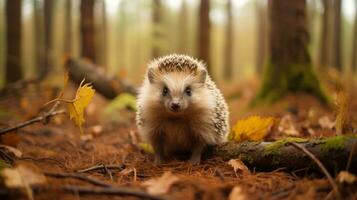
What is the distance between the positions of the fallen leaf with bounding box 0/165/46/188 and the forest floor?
87mm

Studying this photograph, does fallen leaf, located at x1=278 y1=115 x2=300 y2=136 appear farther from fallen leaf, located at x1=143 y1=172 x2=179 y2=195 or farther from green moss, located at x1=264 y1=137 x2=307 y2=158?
fallen leaf, located at x1=143 y1=172 x2=179 y2=195

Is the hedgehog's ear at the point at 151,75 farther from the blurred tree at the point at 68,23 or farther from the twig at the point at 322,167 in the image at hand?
the blurred tree at the point at 68,23

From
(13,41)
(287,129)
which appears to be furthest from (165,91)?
(13,41)

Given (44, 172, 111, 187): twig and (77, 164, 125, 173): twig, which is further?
(77, 164, 125, 173): twig

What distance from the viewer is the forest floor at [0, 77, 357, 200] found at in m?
2.83

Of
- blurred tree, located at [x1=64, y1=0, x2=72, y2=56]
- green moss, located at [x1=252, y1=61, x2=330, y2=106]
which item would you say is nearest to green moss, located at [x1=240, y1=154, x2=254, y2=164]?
green moss, located at [x1=252, y1=61, x2=330, y2=106]

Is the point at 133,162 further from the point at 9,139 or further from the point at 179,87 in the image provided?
the point at 9,139

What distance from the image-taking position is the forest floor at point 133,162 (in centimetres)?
283

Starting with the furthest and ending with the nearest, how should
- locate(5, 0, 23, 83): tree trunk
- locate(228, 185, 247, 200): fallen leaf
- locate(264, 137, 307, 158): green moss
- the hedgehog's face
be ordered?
locate(5, 0, 23, 83): tree trunk, the hedgehog's face, locate(264, 137, 307, 158): green moss, locate(228, 185, 247, 200): fallen leaf

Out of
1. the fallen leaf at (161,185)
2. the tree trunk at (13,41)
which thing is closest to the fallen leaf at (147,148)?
the fallen leaf at (161,185)

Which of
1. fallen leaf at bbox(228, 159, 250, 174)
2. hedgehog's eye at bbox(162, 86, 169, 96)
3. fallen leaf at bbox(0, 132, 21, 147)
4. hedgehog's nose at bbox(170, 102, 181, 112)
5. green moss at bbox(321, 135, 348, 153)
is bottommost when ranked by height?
fallen leaf at bbox(228, 159, 250, 174)

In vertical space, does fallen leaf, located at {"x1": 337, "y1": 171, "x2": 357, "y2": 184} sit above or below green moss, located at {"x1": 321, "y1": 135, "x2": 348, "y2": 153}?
below

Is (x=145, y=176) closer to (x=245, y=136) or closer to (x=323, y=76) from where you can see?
(x=245, y=136)

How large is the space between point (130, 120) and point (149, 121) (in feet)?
14.0
